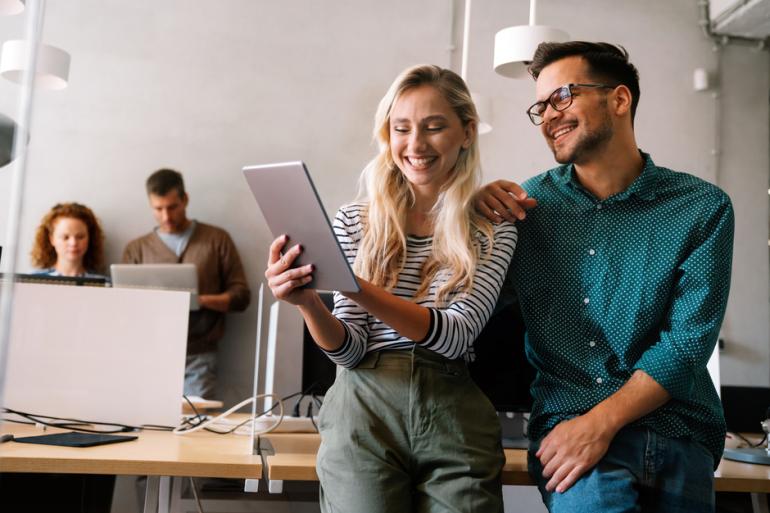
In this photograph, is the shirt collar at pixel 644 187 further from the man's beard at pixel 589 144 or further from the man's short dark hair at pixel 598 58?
the man's short dark hair at pixel 598 58

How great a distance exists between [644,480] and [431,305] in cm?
52

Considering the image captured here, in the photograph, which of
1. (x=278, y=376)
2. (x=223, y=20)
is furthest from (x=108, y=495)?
(x=223, y=20)

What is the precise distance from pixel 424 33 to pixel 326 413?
447 centimetres

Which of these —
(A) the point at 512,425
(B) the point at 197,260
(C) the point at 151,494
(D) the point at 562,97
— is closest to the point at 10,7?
(C) the point at 151,494

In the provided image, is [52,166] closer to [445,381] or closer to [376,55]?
[376,55]

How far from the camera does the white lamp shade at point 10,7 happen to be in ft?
2.95

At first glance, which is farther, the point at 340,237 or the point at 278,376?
the point at 278,376

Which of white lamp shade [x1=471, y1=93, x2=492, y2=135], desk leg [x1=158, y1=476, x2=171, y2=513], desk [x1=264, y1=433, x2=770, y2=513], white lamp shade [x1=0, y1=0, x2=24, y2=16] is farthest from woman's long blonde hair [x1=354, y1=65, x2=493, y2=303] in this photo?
white lamp shade [x1=471, y1=93, x2=492, y2=135]

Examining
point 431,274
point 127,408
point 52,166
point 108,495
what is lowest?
point 108,495

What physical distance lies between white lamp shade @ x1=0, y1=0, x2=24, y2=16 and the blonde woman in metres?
0.56

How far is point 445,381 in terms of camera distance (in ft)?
4.86

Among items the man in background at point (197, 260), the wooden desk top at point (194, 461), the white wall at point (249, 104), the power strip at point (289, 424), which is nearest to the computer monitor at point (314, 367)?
the power strip at point (289, 424)

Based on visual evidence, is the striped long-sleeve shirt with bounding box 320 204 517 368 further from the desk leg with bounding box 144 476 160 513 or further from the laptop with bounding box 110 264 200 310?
the laptop with bounding box 110 264 200 310

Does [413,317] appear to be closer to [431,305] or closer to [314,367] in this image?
[431,305]
